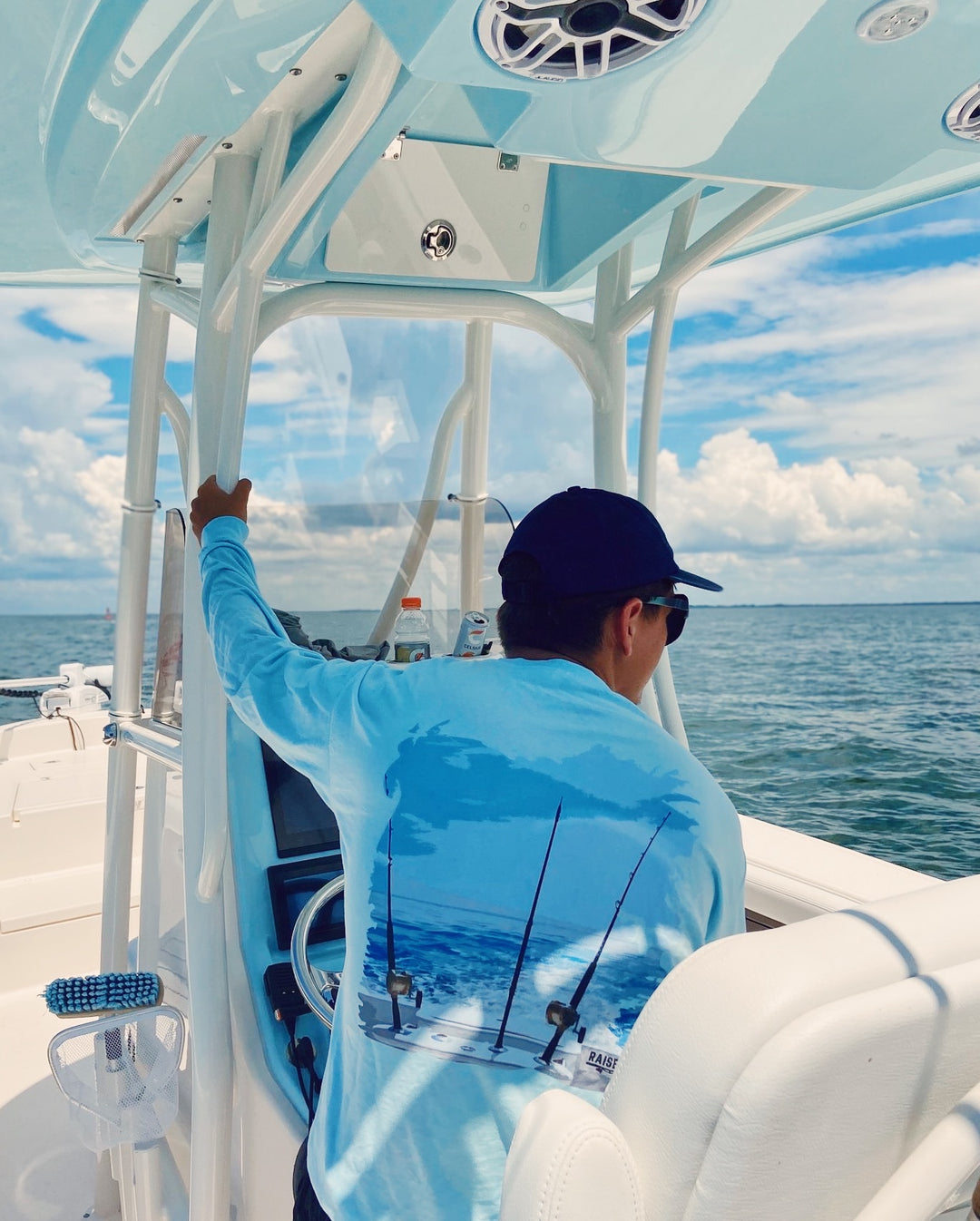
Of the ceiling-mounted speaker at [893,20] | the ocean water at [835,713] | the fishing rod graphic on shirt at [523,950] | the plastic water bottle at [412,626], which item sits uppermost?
the ceiling-mounted speaker at [893,20]

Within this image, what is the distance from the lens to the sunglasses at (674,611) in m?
1.11

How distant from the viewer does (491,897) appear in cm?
98

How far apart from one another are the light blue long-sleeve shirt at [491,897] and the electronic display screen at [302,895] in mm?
761

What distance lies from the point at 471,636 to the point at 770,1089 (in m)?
1.78

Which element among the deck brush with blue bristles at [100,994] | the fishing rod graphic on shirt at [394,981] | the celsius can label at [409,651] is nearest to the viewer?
the fishing rod graphic on shirt at [394,981]

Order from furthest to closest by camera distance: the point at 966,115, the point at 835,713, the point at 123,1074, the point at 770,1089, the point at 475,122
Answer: the point at 835,713, the point at 123,1074, the point at 475,122, the point at 966,115, the point at 770,1089

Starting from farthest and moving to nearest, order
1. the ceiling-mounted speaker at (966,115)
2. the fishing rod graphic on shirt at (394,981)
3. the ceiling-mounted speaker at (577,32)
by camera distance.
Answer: the ceiling-mounted speaker at (966,115) < the fishing rod graphic on shirt at (394,981) < the ceiling-mounted speaker at (577,32)

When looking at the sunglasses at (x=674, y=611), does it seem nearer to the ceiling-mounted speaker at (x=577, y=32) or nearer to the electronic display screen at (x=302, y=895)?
the ceiling-mounted speaker at (x=577, y=32)

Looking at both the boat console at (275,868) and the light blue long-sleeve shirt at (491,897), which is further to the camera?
the boat console at (275,868)

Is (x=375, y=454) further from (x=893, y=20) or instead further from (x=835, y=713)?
(x=835, y=713)

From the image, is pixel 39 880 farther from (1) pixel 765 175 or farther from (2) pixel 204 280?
(1) pixel 765 175

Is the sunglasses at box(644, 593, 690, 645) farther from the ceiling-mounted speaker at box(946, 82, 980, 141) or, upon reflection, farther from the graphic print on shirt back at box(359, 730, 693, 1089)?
the ceiling-mounted speaker at box(946, 82, 980, 141)

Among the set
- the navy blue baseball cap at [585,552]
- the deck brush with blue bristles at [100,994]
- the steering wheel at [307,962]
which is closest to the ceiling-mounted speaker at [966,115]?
the navy blue baseball cap at [585,552]

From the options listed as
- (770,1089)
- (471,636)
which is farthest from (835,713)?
A: (770,1089)
